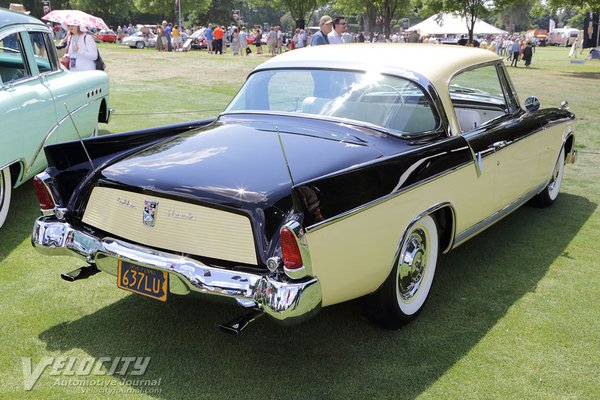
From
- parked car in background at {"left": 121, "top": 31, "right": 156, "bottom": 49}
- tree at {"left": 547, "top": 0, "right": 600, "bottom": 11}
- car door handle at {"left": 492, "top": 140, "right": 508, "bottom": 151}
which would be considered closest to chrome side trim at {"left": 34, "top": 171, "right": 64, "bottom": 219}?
car door handle at {"left": 492, "top": 140, "right": 508, "bottom": 151}

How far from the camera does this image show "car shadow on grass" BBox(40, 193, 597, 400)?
3049 mm

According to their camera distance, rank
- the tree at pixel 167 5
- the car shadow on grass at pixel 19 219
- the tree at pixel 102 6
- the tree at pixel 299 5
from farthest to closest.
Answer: the tree at pixel 167 5 → the tree at pixel 102 6 → the tree at pixel 299 5 → the car shadow on grass at pixel 19 219

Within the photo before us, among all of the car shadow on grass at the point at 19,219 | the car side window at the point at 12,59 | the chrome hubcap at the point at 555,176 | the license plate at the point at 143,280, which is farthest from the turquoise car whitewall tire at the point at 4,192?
the chrome hubcap at the point at 555,176

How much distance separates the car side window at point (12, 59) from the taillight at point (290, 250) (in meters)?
4.02

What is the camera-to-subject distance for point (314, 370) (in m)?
3.19

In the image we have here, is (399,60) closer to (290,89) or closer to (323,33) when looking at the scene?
(290,89)

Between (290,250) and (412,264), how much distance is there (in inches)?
44.9

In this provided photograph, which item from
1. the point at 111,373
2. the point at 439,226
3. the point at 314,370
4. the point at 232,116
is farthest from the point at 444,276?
the point at 111,373

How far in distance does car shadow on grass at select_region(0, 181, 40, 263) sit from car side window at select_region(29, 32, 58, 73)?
130 cm

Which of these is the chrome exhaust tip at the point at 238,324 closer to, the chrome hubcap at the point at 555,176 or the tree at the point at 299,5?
the chrome hubcap at the point at 555,176

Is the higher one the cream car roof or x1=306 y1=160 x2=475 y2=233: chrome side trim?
the cream car roof

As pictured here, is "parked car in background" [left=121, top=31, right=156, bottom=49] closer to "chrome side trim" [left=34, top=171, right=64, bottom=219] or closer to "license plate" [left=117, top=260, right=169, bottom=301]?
"chrome side trim" [left=34, top=171, right=64, bottom=219]

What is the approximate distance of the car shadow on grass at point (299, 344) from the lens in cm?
305

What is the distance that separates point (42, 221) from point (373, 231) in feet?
6.34
